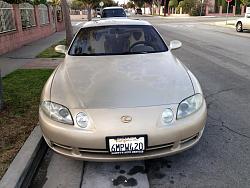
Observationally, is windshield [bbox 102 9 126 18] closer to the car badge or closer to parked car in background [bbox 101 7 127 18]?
parked car in background [bbox 101 7 127 18]

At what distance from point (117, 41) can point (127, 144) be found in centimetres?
227

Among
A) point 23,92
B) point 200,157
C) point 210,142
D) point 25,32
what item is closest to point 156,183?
point 200,157

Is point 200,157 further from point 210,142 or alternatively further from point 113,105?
point 113,105

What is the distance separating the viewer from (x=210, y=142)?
4.04 m

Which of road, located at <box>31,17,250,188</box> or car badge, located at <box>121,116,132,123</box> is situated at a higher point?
car badge, located at <box>121,116,132,123</box>

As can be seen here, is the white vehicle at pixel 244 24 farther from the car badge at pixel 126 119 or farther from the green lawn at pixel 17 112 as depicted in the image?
the car badge at pixel 126 119

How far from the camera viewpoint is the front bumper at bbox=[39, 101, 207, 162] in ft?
9.95

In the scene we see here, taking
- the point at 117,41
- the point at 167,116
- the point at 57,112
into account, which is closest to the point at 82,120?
the point at 57,112

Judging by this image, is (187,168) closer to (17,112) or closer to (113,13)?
(17,112)

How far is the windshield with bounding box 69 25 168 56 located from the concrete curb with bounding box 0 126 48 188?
1472 millimetres

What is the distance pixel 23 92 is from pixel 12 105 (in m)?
0.84

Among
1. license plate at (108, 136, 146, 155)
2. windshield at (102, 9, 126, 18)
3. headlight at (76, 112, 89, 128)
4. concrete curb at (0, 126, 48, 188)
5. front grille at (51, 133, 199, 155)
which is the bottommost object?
concrete curb at (0, 126, 48, 188)

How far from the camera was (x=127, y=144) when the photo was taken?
3.03m

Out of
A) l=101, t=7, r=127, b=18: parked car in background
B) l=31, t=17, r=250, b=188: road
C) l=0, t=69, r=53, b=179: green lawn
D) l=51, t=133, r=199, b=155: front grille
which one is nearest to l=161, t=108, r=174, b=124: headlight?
l=51, t=133, r=199, b=155: front grille
